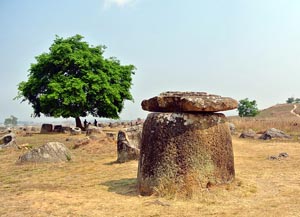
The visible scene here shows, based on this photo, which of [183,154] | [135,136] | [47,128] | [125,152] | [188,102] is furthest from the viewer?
[47,128]

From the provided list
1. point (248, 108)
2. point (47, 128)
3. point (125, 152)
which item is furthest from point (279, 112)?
point (125, 152)

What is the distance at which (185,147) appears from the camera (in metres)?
7.73

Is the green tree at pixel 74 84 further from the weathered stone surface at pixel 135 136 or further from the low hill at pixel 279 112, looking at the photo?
the low hill at pixel 279 112

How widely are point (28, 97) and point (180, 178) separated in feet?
99.3

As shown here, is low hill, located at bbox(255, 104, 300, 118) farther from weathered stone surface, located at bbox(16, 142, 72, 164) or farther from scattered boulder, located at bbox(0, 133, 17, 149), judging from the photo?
weathered stone surface, located at bbox(16, 142, 72, 164)

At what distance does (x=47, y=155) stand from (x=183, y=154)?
24.3 ft

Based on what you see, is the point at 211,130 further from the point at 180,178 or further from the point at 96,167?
the point at 96,167

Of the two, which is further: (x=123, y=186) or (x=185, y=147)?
(x=123, y=186)

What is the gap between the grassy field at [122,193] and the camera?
6.63 m

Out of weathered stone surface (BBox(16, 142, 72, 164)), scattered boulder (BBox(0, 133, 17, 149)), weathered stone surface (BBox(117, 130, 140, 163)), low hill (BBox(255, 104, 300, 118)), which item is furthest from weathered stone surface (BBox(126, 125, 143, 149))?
Answer: low hill (BBox(255, 104, 300, 118))

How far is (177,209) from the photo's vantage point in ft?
21.9

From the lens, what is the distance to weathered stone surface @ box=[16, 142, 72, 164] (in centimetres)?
1320

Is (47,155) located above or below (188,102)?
below

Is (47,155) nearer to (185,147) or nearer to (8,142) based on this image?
(185,147)
